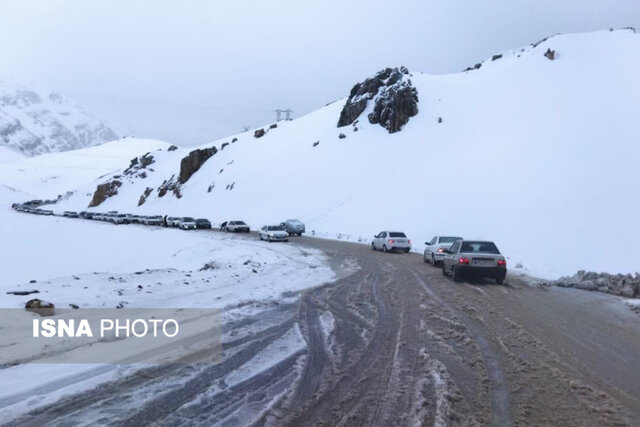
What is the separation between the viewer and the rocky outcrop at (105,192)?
10669 centimetres

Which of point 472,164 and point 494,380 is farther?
point 472,164

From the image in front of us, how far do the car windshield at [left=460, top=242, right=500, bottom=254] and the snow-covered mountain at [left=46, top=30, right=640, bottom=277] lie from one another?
5.71 meters

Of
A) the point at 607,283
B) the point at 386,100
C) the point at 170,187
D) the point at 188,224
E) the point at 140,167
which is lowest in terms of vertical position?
the point at 607,283

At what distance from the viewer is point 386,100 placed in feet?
224

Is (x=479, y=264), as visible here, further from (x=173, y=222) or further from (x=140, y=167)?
(x=140, y=167)

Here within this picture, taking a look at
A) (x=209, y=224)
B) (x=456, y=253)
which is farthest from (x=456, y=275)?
(x=209, y=224)

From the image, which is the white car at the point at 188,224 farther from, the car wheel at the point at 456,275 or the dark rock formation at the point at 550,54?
the dark rock formation at the point at 550,54

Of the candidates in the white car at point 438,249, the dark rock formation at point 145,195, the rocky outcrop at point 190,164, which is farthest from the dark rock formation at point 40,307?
the dark rock formation at point 145,195

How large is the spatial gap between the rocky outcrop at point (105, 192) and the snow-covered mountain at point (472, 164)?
1423 centimetres

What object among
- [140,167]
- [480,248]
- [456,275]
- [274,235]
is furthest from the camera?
[140,167]

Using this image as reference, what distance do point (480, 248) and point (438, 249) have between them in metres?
4.49

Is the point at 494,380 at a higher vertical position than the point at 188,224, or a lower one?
lower

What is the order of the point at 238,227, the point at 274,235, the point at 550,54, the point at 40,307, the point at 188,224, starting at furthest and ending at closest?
the point at 550,54 → the point at 188,224 → the point at 238,227 → the point at 274,235 → the point at 40,307

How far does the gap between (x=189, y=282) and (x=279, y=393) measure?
27.5 feet
